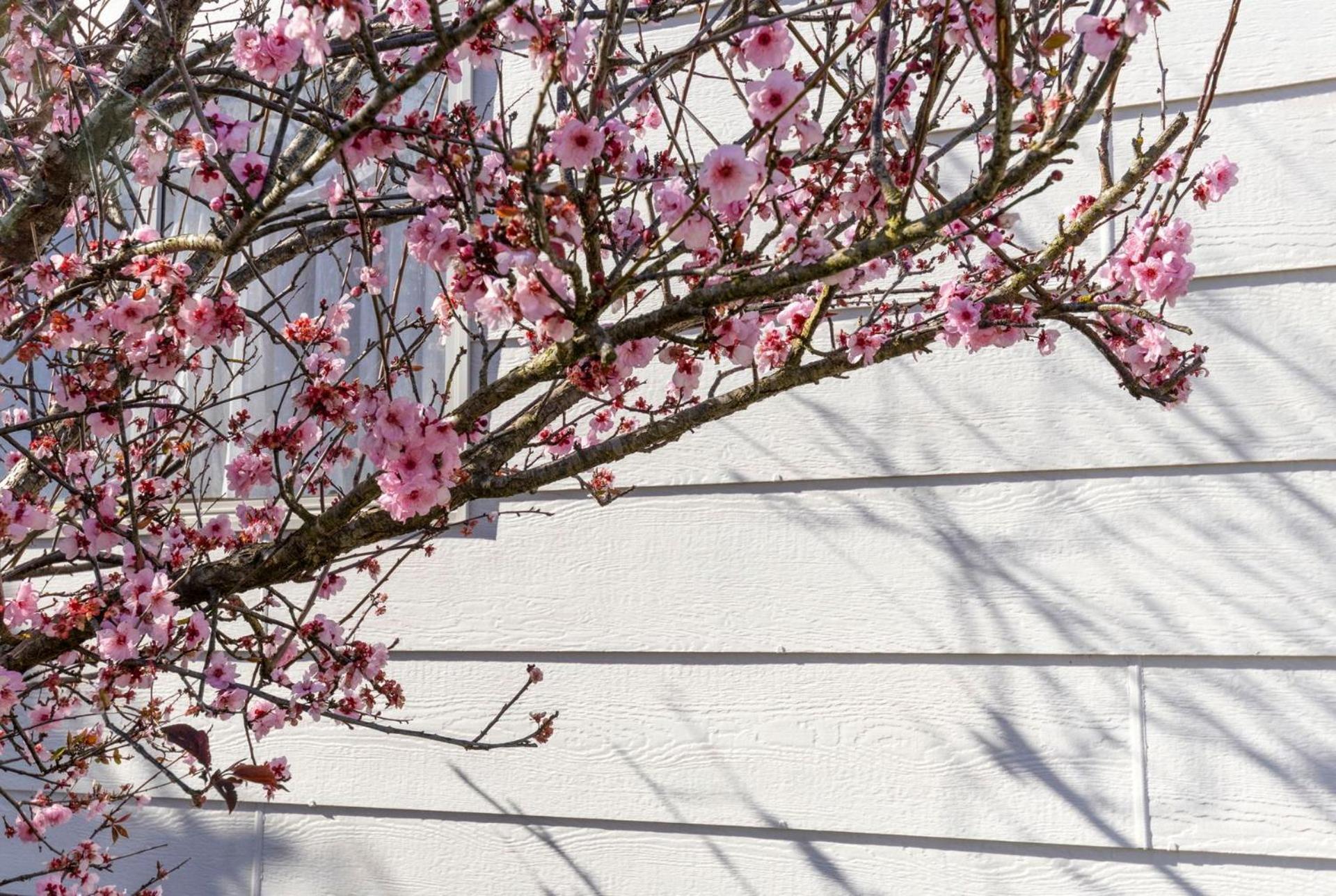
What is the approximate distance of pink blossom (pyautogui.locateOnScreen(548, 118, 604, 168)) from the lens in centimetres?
108

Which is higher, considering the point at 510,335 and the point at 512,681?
the point at 510,335

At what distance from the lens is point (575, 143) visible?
3.58 ft

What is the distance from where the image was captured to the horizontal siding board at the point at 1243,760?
1.76m

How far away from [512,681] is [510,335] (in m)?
0.64

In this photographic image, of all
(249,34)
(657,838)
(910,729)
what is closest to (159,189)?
(249,34)

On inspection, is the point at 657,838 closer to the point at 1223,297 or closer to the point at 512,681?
the point at 512,681

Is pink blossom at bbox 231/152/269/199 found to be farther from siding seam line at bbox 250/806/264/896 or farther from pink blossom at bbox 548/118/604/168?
siding seam line at bbox 250/806/264/896

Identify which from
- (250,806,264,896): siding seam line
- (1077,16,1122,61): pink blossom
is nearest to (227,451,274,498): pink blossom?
(250,806,264,896): siding seam line

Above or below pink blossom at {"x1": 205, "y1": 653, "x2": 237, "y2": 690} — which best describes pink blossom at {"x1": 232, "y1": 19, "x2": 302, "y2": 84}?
above

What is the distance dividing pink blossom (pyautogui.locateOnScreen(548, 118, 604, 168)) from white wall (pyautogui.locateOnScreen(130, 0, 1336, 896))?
107cm

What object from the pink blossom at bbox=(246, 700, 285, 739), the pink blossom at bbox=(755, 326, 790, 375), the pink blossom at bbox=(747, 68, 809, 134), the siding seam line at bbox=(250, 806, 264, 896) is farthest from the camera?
the siding seam line at bbox=(250, 806, 264, 896)

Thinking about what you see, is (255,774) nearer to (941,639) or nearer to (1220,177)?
(941,639)

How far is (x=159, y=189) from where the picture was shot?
2.53 metres

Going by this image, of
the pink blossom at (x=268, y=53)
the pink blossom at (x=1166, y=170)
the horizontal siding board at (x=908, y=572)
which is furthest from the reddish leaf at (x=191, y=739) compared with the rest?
the pink blossom at (x=1166, y=170)
